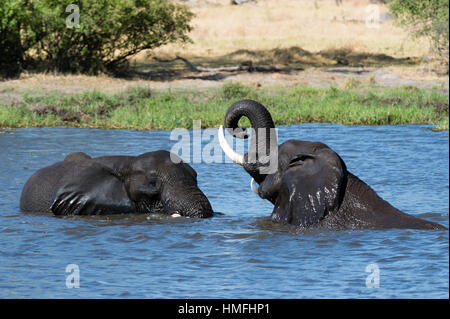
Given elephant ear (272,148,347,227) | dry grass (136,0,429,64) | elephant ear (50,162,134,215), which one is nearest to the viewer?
elephant ear (272,148,347,227)

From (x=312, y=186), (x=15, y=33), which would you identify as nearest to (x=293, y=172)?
(x=312, y=186)

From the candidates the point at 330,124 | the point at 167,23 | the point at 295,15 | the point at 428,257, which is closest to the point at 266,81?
the point at 167,23

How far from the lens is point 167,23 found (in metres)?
23.9

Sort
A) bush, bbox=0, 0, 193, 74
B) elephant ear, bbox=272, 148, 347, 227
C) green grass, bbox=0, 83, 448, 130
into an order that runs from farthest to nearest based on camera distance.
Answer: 1. bush, bbox=0, 0, 193, 74
2. green grass, bbox=0, 83, 448, 130
3. elephant ear, bbox=272, 148, 347, 227

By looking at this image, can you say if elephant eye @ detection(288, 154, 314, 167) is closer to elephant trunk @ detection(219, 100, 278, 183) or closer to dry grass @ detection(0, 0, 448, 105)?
elephant trunk @ detection(219, 100, 278, 183)

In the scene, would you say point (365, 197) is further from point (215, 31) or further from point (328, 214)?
point (215, 31)

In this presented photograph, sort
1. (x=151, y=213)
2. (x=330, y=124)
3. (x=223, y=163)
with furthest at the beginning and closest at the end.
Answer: (x=330, y=124), (x=223, y=163), (x=151, y=213)

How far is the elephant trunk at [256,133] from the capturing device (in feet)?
23.4

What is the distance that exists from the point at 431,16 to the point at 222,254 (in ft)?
63.8

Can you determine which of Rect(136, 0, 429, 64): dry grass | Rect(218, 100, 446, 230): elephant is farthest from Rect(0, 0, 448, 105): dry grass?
Rect(218, 100, 446, 230): elephant

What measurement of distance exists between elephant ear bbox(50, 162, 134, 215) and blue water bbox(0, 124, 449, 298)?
132mm

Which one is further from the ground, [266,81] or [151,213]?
[266,81]

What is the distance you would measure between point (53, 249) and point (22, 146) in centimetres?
685

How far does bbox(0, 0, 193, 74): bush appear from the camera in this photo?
21438 millimetres
